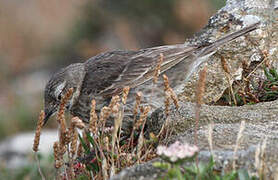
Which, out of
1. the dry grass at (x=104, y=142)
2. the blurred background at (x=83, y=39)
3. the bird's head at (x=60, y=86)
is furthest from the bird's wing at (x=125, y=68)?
the blurred background at (x=83, y=39)

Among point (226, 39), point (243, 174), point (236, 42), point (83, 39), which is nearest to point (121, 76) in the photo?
point (226, 39)

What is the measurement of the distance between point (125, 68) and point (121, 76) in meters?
0.13

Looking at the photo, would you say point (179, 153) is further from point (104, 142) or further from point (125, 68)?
point (125, 68)

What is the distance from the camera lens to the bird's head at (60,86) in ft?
21.6

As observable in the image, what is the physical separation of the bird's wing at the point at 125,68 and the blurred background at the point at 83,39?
6.10 metres

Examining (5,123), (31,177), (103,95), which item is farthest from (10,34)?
(103,95)

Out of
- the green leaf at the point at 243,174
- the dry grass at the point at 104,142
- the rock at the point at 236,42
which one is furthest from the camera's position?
the rock at the point at 236,42

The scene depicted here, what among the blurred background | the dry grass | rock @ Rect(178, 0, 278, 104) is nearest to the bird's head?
rock @ Rect(178, 0, 278, 104)

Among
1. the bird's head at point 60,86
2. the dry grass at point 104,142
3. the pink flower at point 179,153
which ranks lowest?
the pink flower at point 179,153

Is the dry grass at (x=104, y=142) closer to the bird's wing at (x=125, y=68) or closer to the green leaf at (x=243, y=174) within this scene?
the green leaf at (x=243, y=174)

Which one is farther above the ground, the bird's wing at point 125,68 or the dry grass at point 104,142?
the bird's wing at point 125,68

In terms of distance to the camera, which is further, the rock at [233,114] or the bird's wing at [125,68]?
the bird's wing at [125,68]

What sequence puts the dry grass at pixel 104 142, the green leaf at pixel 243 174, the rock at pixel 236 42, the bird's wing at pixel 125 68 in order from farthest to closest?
the bird's wing at pixel 125 68
the rock at pixel 236 42
the dry grass at pixel 104 142
the green leaf at pixel 243 174

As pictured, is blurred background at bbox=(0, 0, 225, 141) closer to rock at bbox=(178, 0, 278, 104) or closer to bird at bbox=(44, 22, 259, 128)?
rock at bbox=(178, 0, 278, 104)
